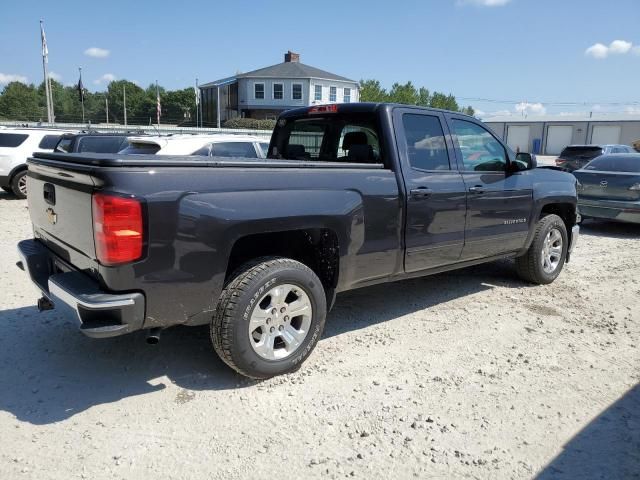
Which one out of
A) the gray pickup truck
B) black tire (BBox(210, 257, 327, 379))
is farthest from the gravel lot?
the gray pickup truck

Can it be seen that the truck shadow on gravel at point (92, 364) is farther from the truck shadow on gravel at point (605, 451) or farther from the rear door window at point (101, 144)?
the rear door window at point (101, 144)

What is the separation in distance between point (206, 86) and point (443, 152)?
54.5 meters

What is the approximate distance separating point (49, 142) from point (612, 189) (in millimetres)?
12814

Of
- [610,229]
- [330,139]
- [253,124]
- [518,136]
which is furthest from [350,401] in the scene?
[518,136]

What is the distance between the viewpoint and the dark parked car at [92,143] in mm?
10617

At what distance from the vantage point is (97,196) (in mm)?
2762

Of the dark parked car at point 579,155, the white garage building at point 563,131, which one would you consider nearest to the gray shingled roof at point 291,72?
the white garage building at point 563,131

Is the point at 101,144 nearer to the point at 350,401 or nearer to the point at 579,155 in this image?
the point at 350,401

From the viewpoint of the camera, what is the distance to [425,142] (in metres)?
4.46

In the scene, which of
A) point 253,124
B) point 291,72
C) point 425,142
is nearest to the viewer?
point 425,142

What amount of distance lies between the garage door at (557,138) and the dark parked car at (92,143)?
1894 inches

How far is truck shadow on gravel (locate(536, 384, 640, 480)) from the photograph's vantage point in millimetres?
2654

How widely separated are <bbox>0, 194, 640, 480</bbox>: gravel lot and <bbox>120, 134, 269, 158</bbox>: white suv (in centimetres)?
357

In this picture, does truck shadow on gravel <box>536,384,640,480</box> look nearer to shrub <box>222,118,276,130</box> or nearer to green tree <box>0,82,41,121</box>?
shrub <box>222,118,276,130</box>
